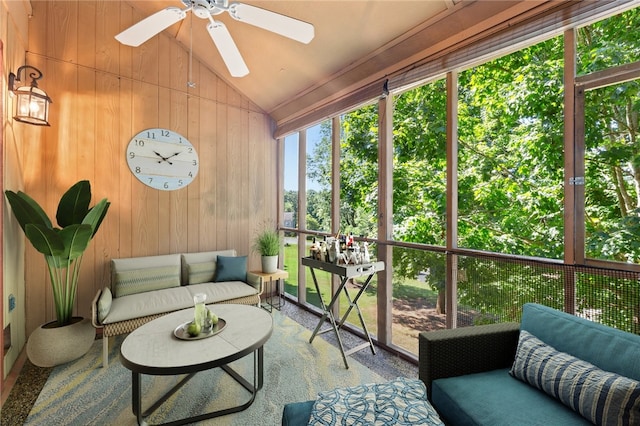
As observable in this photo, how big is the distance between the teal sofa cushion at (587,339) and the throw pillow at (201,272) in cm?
326

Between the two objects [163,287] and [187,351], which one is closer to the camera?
[187,351]

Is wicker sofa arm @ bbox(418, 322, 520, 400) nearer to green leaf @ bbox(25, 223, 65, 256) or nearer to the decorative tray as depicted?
the decorative tray

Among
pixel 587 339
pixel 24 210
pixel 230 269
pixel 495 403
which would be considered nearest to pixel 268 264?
pixel 230 269

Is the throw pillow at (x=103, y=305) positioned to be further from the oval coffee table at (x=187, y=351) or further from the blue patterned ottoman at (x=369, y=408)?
the blue patterned ottoman at (x=369, y=408)

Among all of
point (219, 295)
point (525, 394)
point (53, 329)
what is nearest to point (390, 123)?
point (525, 394)

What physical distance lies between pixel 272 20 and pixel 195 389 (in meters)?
2.67

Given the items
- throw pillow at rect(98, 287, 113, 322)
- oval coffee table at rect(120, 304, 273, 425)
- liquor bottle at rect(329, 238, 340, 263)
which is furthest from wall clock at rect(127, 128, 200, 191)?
liquor bottle at rect(329, 238, 340, 263)

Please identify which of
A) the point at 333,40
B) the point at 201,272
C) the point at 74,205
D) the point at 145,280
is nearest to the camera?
the point at 74,205

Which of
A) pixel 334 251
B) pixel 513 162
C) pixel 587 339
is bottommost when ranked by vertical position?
pixel 587 339

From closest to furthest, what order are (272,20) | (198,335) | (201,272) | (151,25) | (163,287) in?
(272,20) < (151,25) < (198,335) < (163,287) < (201,272)

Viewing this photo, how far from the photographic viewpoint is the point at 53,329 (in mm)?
2424

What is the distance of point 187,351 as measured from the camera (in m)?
1.83

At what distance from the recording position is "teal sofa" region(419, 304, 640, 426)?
1.17 meters

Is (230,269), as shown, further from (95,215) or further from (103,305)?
(95,215)
